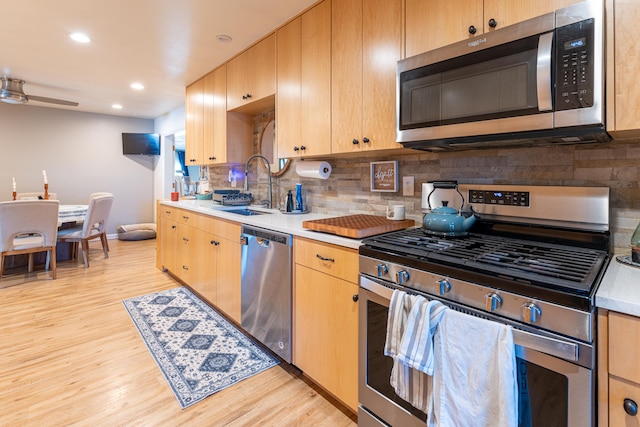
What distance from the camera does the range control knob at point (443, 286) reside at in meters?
1.06

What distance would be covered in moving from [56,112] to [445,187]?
6.78 meters

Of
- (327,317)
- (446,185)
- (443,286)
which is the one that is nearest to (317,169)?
(446,185)

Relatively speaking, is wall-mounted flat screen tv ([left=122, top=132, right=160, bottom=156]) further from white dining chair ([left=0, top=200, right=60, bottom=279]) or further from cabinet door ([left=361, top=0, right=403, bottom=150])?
cabinet door ([left=361, top=0, right=403, bottom=150])

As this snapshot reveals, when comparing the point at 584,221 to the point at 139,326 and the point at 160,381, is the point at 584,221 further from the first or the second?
the point at 139,326

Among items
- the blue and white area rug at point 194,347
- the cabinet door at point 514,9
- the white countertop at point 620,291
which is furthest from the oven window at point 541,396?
the blue and white area rug at point 194,347

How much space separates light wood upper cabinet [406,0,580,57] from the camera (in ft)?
3.88

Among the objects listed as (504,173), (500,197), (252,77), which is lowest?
(500,197)

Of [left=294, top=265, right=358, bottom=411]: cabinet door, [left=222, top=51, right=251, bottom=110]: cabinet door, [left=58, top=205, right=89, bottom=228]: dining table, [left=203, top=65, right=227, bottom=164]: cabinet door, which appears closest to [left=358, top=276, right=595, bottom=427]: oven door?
[left=294, top=265, right=358, bottom=411]: cabinet door

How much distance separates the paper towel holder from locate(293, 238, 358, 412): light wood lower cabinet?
1.30m

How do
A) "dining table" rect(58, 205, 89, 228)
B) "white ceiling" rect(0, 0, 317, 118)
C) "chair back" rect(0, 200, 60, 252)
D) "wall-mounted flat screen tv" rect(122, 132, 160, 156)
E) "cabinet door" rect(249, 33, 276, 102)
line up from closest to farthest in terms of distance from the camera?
1. "white ceiling" rect(0, 0, 317, 118)
2. "cabinet door" rect(249, 33, 276, 102)
3. "chair back" rect(0, 200, 60, 252)
4. "dining table" rect(58, 205, 89, 228)
5. "wall-mounted flat screen tv" rect(122, 132, 160, 156)

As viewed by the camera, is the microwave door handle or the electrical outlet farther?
the electrical outlet

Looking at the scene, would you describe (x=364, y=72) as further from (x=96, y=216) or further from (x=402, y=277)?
(x=96, y=216)

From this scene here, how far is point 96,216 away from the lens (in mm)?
4234

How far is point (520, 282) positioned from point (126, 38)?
3323 mm
